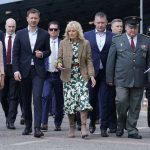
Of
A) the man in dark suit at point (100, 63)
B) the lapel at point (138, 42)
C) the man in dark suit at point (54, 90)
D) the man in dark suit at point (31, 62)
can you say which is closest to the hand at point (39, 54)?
the man in dark suit at point (31, 62)

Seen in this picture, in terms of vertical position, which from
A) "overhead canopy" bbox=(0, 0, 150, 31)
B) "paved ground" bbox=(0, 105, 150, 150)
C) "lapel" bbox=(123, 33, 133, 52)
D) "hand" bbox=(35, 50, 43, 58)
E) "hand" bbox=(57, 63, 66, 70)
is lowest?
"paved ground" bbox=(0, 105, 150, 150)

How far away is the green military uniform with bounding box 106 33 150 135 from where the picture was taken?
1102 cm

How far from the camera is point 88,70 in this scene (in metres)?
11.0

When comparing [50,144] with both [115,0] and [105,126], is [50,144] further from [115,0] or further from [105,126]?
[115,0]

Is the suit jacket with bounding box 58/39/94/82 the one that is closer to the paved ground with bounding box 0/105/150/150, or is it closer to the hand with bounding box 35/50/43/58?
the hand with bounding box 35/50/43/58

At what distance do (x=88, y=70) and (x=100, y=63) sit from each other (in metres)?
0.55

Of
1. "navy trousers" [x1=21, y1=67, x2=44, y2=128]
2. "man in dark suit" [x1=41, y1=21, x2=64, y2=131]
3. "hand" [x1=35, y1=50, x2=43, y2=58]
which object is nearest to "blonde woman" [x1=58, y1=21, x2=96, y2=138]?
"hand" [x1=35, y1=50, x2=43, y2=58]

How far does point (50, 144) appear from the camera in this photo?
404 inches

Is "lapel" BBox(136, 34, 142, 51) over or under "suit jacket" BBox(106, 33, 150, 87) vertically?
over

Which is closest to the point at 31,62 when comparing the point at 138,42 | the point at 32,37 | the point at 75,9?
the point at 32,37

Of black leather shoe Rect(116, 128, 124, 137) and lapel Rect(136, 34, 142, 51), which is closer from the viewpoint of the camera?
lapel Rect(136, 34, 142, 51)

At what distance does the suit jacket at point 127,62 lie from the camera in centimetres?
1102

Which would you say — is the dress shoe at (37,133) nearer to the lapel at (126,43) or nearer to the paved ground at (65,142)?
the paved ground at (65,142)

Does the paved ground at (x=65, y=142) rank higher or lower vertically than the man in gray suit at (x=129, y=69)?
lower
